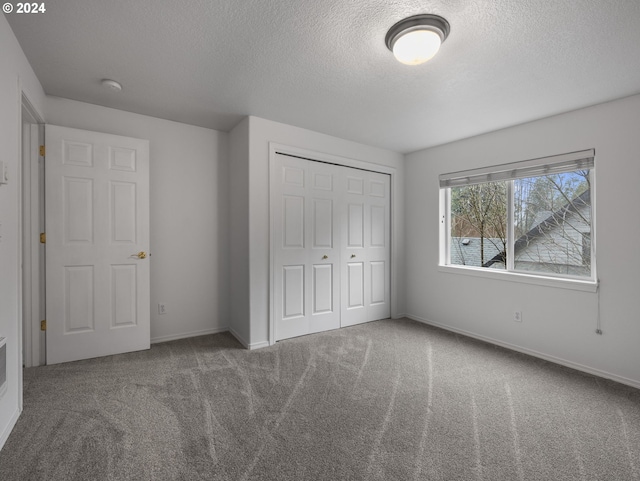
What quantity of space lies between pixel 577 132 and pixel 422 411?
283 centimetres

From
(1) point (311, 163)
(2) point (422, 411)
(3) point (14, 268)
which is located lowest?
(2) point (422, 411)

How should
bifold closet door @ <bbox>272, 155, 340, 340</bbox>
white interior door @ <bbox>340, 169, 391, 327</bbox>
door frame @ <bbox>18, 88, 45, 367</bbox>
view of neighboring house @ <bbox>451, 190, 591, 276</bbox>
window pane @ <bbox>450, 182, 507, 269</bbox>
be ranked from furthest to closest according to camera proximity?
white interior door @ <bbox>340, 169, 391, 327</bbox>
window pane @ <bbox>450, 182, 507, 269</bbox>
bifold closet door @ <bbox>272, 155, 340, 340</bbox>
view of neighboring house @ <bbox>451, 190, 591, 276</bbox>
door frame @ <bbox>18, 88, 45, 367</bbox>

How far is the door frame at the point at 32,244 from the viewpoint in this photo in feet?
8.49

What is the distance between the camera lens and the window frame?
9.23 ft

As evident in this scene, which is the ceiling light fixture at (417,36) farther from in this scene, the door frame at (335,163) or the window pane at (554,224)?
the window pane at (554,224)

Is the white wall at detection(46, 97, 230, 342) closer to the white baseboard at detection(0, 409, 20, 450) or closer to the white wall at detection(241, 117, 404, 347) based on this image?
the white wall at detection(241, 117, 404, 347)

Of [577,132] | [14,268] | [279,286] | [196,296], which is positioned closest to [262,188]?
[279,286]

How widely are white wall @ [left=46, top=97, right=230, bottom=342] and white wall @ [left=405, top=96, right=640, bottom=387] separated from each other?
2.80 meters

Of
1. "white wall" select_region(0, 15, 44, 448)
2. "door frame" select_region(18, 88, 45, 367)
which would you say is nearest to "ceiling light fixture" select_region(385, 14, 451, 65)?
"white wall" select_region(0, 15, 44, 448)

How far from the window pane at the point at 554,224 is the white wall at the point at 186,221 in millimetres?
3354

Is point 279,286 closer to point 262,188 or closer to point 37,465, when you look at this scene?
point 262,188

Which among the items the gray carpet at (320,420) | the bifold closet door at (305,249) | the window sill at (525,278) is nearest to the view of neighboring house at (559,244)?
the window sill at (525,278)

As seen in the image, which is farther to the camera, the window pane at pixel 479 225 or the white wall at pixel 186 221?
the window pane at pixel 479 225

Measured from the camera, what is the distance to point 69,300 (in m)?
2.76
